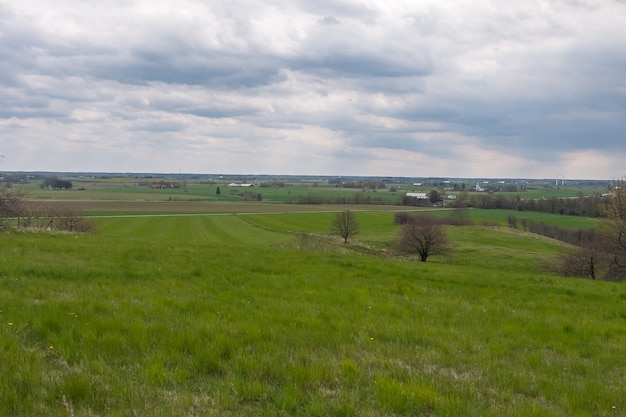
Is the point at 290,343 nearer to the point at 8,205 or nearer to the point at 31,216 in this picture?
the point at 8,205

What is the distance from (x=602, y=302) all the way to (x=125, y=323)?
12807 millimetres

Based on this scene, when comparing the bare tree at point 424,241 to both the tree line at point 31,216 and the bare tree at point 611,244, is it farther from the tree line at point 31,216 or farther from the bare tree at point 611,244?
the tree line at point 31,216

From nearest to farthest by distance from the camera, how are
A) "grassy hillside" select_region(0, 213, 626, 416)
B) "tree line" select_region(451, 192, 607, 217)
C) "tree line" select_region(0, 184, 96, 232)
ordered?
1. "grassy hillside" select_region(0, 213, 626, 416)
2. "tree line" select_region(0, 184, 96, 232)
3. "tree line" select_region(451, 192, 607, 217)

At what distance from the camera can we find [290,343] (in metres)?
7.54

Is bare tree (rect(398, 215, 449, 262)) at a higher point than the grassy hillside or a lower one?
lower

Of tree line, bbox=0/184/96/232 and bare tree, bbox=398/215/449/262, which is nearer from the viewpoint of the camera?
tree line, bbox=0/184/96/232

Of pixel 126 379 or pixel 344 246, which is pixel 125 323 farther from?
pixel 344 246

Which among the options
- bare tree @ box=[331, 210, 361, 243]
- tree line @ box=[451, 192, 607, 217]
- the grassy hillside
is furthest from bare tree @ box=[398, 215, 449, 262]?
tree line @ box=[451, 192, 607, 217]

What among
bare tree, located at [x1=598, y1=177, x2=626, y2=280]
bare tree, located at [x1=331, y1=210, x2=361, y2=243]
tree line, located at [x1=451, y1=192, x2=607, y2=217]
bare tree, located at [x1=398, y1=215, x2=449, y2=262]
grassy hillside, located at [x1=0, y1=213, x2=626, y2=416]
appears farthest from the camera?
tree line, located at [x1=451, y1=192, x2=607, y2=217]

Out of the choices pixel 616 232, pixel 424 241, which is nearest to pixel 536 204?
pixel 424 241

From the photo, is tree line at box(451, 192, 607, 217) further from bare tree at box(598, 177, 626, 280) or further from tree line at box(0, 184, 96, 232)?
tree line at box(0, 184, 96, 232)

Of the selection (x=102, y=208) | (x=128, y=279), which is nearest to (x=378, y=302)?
(x=128, y=279)

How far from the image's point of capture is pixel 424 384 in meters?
5.97

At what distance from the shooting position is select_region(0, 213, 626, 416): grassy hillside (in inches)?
214
